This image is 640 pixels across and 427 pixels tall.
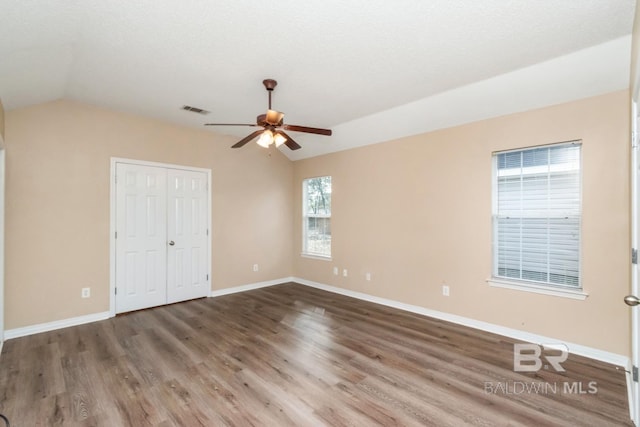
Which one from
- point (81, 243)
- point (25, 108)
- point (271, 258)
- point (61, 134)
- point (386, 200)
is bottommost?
point (271, 258)

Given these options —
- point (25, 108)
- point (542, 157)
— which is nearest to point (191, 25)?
point (25, 108)

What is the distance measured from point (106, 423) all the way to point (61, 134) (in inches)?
132

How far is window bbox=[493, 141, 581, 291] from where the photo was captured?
3.04 m

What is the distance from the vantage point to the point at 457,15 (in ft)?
6.77

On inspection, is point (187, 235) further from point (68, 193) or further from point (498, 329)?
point (498, 329)

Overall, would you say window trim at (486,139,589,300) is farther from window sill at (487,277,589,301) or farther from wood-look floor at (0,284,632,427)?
wood-look floor at (0,284,632,427)

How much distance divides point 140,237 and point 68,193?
976 mm

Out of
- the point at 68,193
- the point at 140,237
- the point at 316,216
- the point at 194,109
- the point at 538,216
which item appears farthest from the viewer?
the point at 316,216

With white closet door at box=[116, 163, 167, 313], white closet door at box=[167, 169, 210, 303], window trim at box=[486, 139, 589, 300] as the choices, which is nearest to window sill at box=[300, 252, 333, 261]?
white closet door at box=[167, 169, 210, 303]

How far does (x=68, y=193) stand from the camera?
3695 millimetres

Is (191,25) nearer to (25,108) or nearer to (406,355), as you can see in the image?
(25,108)

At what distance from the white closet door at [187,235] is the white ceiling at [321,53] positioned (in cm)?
127

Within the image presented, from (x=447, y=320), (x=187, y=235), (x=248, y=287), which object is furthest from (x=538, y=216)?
(x=187, y=235)

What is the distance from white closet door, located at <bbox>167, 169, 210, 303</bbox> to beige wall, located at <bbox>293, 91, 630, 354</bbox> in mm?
1976
